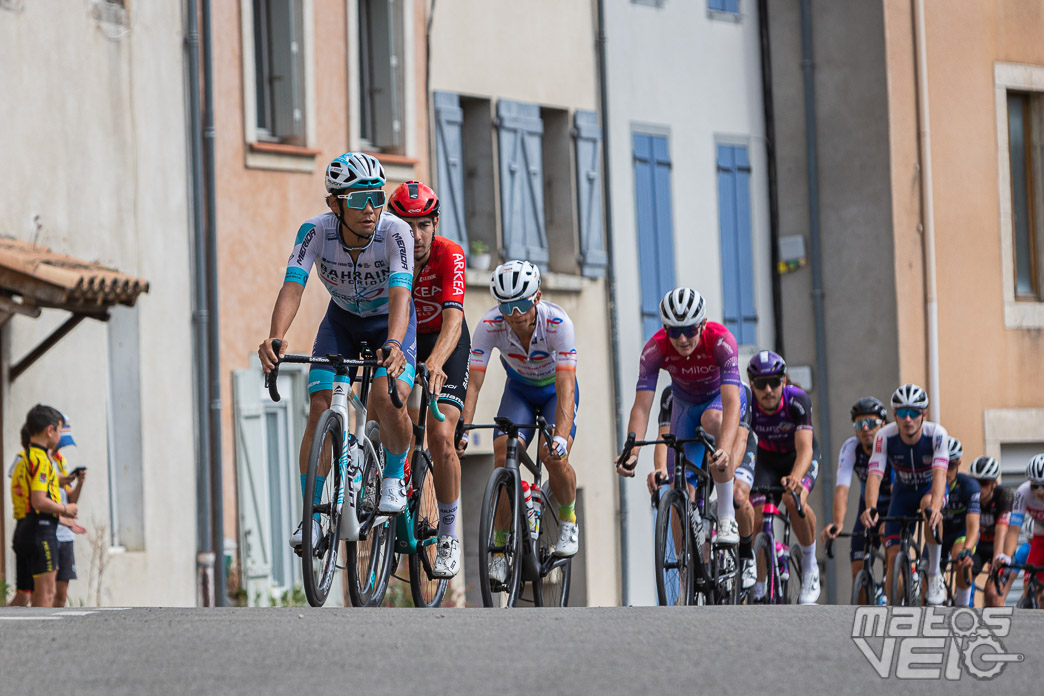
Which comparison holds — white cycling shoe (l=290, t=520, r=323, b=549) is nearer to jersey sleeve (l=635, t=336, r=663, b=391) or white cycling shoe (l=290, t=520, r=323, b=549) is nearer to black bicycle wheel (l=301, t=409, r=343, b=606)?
black bicycle wheel (l=301, t=409, r=343, b=606)

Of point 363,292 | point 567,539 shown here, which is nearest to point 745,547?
point 567,539

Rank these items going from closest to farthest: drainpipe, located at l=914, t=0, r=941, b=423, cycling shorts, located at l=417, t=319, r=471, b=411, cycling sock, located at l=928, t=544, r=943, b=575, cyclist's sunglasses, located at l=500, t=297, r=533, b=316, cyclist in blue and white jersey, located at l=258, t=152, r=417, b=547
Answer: cyclist in blue and white jersey, located at l=258, t=152, r=417, b=547, cycling shorts, located at l=417, t=319, r=471, b=411, cyclist's sunglasses, located at l=500, t=297, r=533, b=316, cycling sock, located at l=928, t=544, r=943, b=575, drainpipe, located at l=914, t=0, r=941, b=423

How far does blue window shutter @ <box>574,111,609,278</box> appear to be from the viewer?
2381 cm

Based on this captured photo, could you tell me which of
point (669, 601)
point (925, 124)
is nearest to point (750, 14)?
point (925, 124)

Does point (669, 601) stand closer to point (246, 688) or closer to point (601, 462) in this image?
point (246, 688)

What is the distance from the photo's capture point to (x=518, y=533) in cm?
1127

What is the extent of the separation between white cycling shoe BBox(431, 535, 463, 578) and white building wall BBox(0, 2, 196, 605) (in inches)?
295

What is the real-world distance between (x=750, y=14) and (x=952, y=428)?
601 centimetres

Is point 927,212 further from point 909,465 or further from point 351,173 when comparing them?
point 351,173

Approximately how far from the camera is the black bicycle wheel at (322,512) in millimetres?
9188

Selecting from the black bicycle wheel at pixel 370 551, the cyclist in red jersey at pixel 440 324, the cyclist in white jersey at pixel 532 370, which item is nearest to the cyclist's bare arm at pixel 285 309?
the black bicycle wheel at pixel 370 551

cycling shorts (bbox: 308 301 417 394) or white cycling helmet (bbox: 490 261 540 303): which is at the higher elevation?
white cycling helmet (bbox: 490 261 540 303)

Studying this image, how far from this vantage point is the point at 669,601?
12.0 m

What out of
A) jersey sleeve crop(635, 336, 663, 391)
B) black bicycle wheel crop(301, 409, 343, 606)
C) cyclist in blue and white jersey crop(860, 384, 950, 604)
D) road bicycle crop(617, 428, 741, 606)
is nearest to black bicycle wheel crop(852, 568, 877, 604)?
cyclist in blue and white jersey crop(860, 384, 950, 604)
